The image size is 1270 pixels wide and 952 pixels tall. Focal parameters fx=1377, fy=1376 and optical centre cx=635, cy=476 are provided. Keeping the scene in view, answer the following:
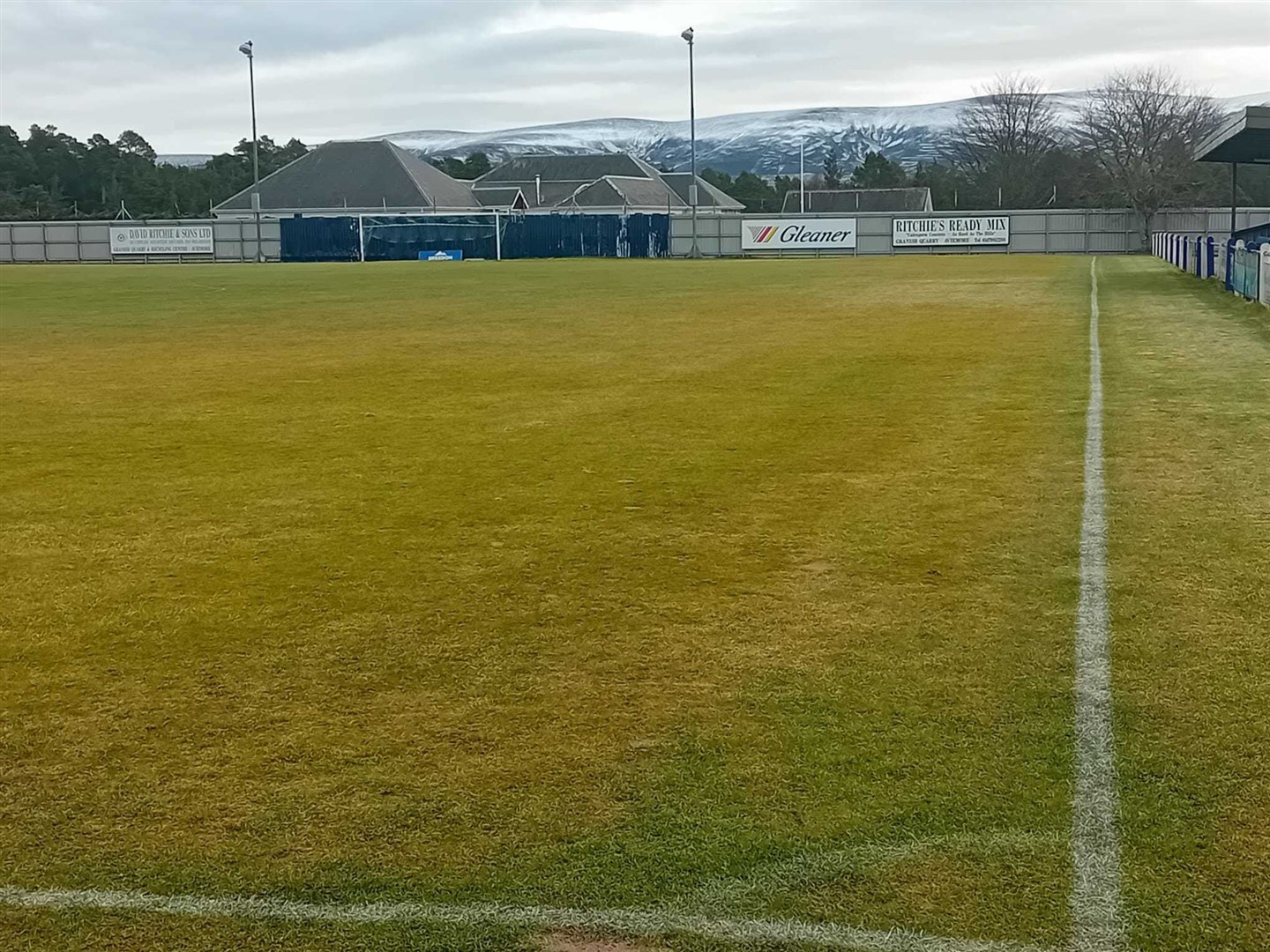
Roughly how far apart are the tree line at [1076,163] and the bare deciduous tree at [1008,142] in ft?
0.21

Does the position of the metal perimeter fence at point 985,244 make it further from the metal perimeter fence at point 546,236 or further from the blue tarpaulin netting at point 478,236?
the blue tarpaulin netting at point 478,236

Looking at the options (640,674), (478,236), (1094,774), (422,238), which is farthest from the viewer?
(478,236)

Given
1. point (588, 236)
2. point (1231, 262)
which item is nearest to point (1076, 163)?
point (588, 236)

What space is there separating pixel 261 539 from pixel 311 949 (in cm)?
424

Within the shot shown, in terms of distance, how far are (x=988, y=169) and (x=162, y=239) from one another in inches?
2371

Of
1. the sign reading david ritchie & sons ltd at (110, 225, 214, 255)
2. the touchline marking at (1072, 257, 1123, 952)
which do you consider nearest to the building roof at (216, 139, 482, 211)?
the sign reading david ritchie & sons ltd at (110, 225, 214, 255)

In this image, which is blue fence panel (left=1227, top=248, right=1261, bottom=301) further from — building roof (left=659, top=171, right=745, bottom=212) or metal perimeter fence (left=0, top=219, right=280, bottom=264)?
building roof (left=659, top=171, right=745, bottom=212)

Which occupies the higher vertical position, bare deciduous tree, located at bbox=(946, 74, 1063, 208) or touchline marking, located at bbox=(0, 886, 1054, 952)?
bare deciduous tree, located at bbox=(946, 74, 1063, 208)

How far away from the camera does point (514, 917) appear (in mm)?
3305

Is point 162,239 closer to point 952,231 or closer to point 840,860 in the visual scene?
point 952,231

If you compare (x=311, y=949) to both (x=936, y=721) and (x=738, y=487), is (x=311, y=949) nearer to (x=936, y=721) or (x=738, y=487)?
(x=936, y=721)

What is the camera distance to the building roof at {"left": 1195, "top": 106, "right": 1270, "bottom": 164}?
25875 millimetres

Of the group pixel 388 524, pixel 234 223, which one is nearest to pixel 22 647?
pixel 388 524

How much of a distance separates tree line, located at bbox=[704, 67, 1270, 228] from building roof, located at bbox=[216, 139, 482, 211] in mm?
35926
